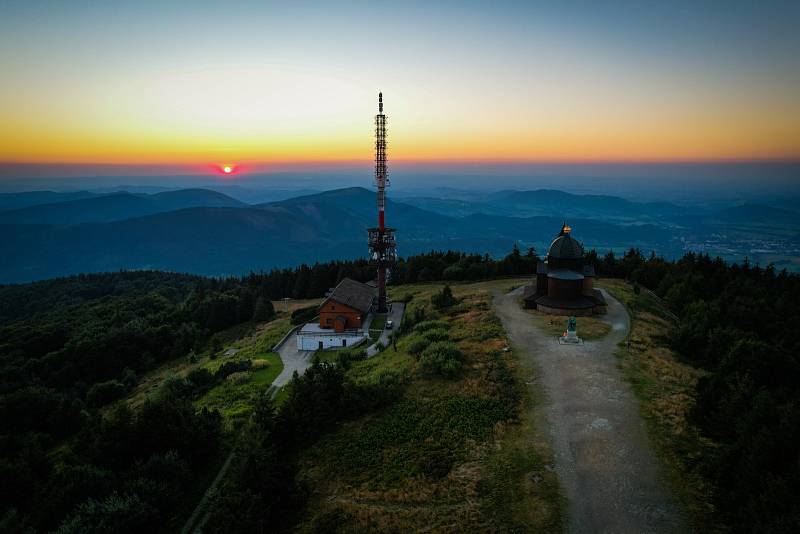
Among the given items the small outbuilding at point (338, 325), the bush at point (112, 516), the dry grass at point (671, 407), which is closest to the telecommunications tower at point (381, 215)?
the small outbuilding at point (338, 325)

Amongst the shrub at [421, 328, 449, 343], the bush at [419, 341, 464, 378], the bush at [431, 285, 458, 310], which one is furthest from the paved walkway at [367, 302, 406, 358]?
the bush at [419, 341, 464, 378]

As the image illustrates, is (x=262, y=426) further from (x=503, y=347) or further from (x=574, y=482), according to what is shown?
(x=503, y=347)

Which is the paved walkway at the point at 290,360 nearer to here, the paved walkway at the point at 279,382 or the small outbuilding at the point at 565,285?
the paved walkway at the point at 279,382

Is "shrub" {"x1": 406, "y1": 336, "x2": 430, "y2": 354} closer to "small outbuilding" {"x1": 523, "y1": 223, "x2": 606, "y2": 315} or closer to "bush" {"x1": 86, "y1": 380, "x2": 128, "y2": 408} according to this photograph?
"small outbuilding" {"x1": 523, "y1": 223, "x2": 606, "y2": 315}

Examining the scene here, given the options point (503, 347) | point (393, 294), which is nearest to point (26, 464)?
point (503, 347)

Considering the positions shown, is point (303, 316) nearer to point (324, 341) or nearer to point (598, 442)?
point (324, 341)

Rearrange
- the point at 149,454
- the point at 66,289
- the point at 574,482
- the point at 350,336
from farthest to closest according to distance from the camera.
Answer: the point at 66,289, the point at 350,336, the point at 149,454, the point at 574,482
